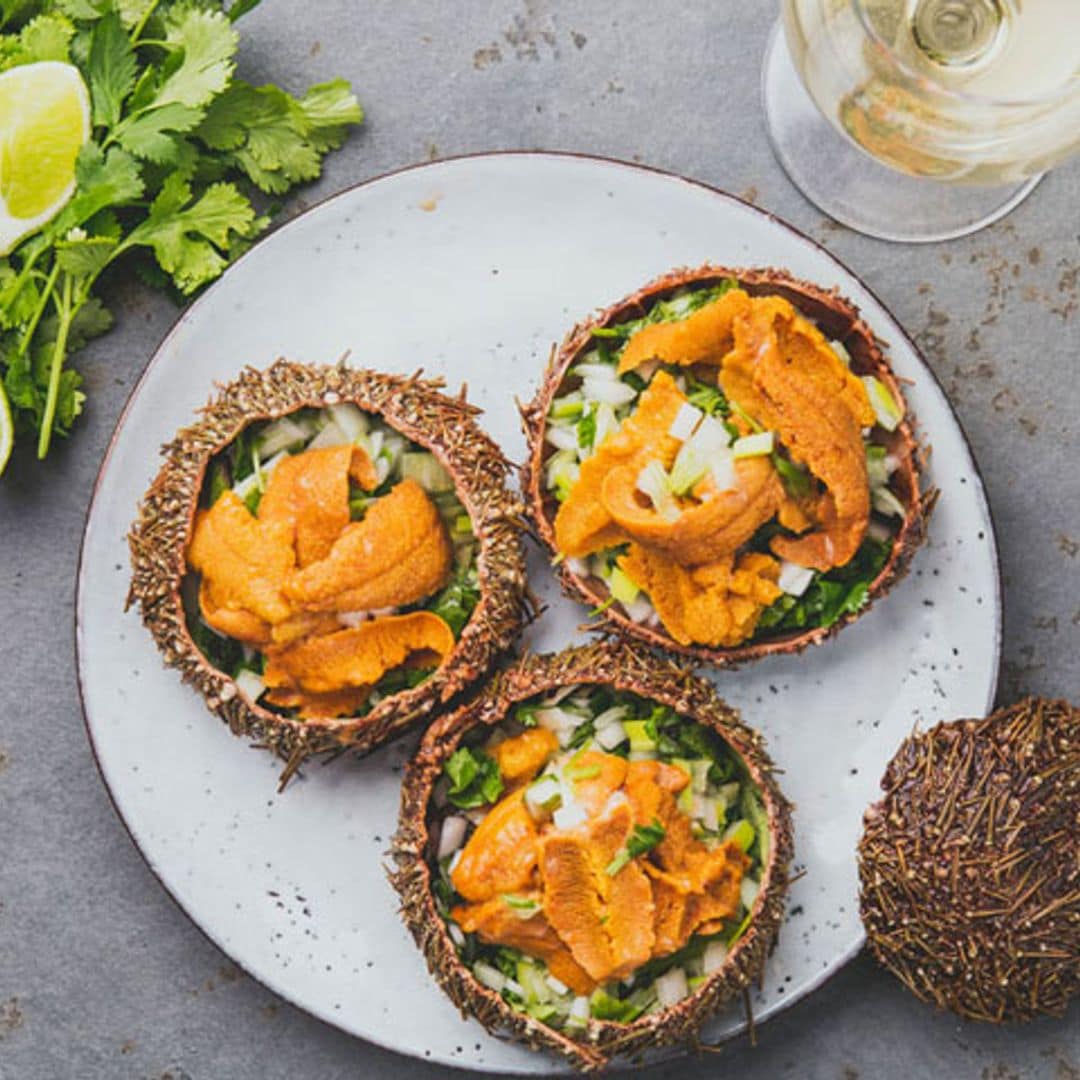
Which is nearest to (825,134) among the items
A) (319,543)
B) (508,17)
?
(508,17)

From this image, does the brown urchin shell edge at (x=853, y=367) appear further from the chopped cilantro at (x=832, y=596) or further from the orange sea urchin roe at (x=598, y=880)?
the orange sea urchin roe at (x=598, y=880)

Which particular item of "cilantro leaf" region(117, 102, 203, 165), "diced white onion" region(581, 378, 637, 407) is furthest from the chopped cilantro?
"cilantro leaf" region(117, 102, 203, 165)

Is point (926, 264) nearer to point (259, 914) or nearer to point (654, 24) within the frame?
point (654, 24)

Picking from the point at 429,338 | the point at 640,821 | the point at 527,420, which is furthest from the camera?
the point at 429,338

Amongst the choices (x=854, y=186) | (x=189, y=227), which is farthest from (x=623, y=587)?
(x=189, y=227)

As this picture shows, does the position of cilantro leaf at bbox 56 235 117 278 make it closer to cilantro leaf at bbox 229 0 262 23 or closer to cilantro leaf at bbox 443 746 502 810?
cilantro leaf at bbox 229 0 262 23

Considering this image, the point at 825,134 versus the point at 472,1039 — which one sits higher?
the point at 825,134

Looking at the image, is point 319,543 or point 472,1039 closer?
point 319,543

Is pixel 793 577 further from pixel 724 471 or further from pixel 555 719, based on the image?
pixel 555 719
